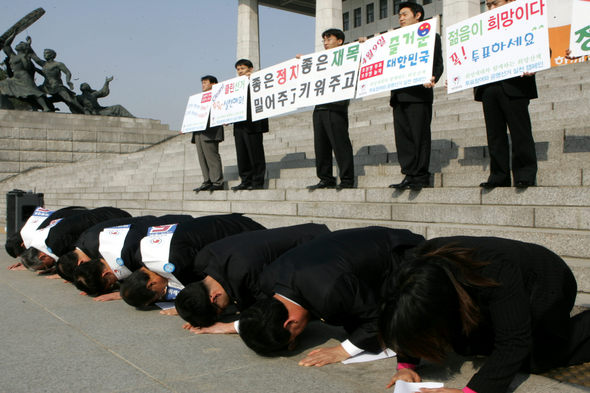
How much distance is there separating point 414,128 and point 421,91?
1.48ft

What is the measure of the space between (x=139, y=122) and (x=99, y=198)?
1120 centimetres

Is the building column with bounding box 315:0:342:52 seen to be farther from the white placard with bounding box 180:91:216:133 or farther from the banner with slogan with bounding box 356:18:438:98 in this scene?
the banner with slogan with bounding box 356:18:438:98

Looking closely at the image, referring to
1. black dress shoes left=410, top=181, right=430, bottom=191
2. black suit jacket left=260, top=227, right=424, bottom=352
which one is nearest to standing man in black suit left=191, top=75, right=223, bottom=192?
black dress shoes left=410, top=181, right=430, bottom=191

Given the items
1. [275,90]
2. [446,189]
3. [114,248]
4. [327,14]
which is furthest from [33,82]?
[446,189]

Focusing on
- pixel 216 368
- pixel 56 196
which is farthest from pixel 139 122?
pixel 216 368

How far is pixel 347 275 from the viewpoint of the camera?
9.03 feet

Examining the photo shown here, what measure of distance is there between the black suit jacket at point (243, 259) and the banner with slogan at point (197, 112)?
4.93 metres

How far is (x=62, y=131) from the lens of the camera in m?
21.7

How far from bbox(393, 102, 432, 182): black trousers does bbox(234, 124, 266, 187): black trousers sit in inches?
106

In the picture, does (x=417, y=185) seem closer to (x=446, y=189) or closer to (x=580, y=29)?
(x=446, y=189)

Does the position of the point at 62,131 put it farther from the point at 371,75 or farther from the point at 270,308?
the point at 270,308

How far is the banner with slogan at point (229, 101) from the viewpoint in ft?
25.6

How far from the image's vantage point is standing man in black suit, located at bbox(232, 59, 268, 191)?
25.0 ft

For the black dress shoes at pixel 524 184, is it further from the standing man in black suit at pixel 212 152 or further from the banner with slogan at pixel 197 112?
the banner with slogan at pixel 197 112
